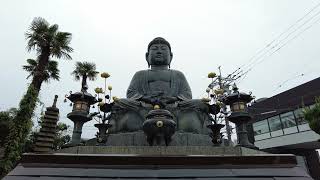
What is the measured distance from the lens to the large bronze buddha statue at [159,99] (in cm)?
679

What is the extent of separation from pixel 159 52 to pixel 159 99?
2.37 metres

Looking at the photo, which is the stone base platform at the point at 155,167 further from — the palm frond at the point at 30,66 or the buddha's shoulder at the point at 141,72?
the palm frond at the point at 30,66

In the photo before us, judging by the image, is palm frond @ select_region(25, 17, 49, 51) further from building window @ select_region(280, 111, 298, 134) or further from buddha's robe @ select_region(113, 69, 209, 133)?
building window @ select_region(280, 111, 298, 134)

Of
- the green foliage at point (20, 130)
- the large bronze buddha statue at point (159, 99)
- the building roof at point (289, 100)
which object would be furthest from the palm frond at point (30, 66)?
the building roof at point (289, 100)

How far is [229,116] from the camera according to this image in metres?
6.55

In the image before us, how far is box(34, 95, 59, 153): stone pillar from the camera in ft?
43.9

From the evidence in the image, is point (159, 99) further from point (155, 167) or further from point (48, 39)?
point (48, 39)

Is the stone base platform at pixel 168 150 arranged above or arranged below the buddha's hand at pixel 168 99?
below

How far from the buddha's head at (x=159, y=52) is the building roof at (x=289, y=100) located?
1484cm

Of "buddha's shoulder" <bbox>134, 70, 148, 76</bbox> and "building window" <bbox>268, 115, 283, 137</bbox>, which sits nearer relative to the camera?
"buddha's shoulder" <bbox>134, 70, 148, 76</bbox>

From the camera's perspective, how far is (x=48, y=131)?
547 inches

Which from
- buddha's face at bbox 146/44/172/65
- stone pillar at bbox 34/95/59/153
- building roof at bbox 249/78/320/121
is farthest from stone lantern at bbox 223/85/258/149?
building roof at bbox 249/78/320/121

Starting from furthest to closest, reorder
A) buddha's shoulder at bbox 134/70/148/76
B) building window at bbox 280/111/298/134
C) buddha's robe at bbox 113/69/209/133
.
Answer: building window at bbox 280/111/298/134 < buddha's shoulder at bbox 134/70/148/76 < buddha's robe at bbox 113/69/209/133

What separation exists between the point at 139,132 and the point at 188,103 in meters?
1.54
